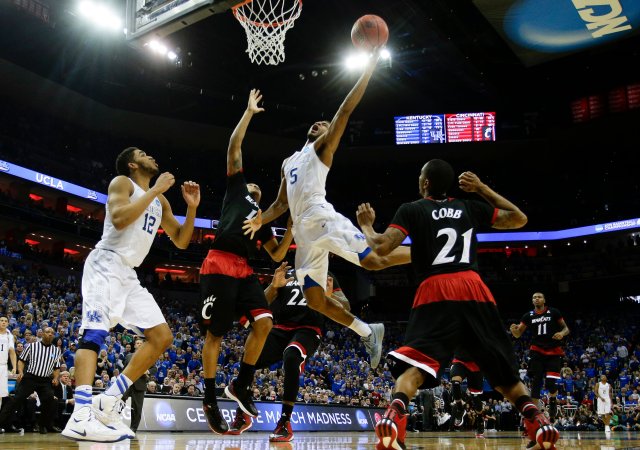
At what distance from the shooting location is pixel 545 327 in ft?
34.1

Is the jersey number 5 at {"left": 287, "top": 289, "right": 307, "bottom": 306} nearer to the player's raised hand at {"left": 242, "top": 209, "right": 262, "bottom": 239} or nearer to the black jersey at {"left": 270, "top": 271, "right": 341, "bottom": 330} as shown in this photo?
the black jersey at {"left": 270, "top": 271, "right": 341, "bottom": 330}

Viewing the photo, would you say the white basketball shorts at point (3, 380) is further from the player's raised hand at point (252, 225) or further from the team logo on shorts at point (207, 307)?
the player's raised hand at point (252, 225)

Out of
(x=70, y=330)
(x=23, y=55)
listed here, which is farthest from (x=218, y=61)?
(x=70, y=330)

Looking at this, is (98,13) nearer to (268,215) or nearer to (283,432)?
(268,215)

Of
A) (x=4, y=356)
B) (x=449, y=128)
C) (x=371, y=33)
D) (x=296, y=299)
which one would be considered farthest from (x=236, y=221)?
(x=449, y=128)

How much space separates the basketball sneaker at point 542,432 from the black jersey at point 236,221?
9.75ft

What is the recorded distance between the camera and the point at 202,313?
554cm

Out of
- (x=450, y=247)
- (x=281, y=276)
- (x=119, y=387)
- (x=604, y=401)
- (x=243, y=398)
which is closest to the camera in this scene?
(x=450, y=247)

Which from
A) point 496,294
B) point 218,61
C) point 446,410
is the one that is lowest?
point 446,410

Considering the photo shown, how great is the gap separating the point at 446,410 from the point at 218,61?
19116 millimetres

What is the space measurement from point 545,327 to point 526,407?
7191 millimetres

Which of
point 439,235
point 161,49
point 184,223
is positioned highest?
point 161,49

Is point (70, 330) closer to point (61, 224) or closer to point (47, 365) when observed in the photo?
point (47, 365)

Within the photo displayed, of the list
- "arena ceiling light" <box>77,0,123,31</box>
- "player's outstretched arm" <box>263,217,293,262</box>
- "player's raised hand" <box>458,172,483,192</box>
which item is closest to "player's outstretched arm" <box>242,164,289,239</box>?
"player's outstretched arm" <box>263,217,293,262</box>
